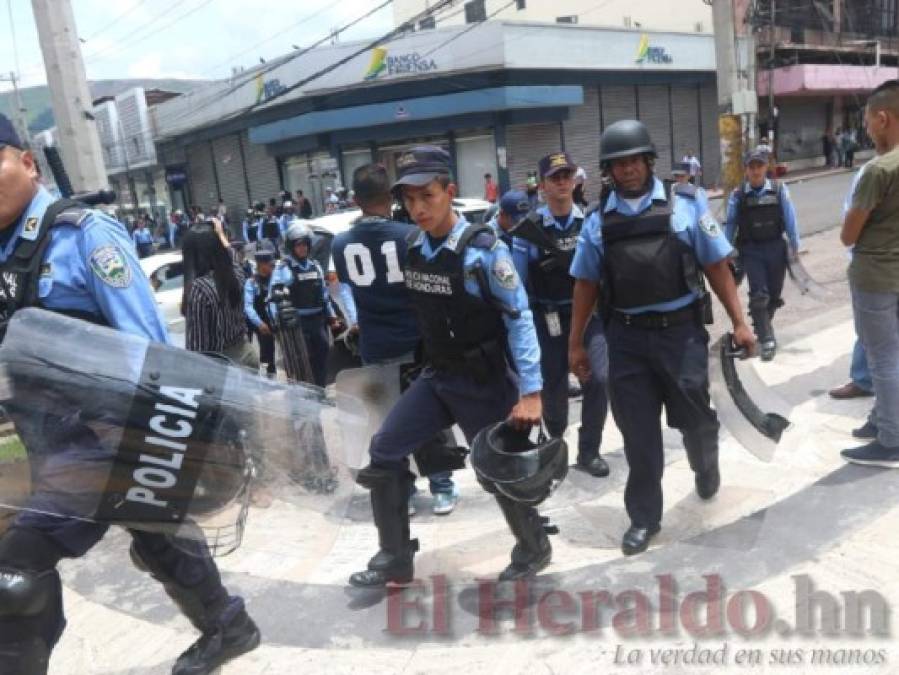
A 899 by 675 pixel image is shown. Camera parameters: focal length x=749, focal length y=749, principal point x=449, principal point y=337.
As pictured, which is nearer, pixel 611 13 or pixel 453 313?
pixel 453 313

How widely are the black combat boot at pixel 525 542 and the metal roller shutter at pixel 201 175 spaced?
103 feet

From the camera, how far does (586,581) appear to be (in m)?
3.02

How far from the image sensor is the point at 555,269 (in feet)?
13.2

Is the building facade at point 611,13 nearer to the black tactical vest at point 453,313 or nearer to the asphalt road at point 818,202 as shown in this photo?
the asphalt road at point 818,202

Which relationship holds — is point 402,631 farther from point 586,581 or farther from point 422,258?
point 422,258

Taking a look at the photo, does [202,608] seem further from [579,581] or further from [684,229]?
[684,229]

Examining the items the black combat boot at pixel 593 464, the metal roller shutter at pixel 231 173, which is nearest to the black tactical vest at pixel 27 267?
the black combat boot at pixel 593 464

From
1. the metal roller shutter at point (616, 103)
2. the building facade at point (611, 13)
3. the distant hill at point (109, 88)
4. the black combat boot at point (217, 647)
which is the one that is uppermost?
the distant hill at point (109, 88)

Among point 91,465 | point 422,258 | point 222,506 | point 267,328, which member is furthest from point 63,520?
point 267,328

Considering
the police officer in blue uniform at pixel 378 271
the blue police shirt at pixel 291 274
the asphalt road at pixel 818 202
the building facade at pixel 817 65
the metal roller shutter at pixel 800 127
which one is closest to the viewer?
the police officer in blue uniform at pixel 378 271

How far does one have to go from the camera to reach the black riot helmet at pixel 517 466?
106 inches

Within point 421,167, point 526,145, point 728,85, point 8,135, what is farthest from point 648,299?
point 526,145

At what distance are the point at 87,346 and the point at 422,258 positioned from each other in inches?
48.6

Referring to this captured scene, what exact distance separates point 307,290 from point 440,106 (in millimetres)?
17265
